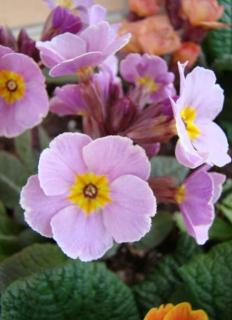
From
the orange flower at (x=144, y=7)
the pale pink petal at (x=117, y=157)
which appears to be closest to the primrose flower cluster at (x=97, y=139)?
the pale pink petal at (x=117, y=157)

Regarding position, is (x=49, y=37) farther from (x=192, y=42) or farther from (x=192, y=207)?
(x=192, y=42)

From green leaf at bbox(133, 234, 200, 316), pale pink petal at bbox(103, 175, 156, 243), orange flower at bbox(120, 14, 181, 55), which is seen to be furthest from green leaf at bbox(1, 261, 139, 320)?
orange flower at bbox(120, 14, 181, 55)

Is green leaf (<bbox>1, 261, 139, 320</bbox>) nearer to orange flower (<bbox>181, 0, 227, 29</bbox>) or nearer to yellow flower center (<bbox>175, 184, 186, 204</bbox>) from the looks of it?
yellow flower center (<bbox>175, 184, 186, 204</bbox>)

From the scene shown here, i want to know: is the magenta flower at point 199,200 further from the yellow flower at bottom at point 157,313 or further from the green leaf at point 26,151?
the green leaf at point 26,151

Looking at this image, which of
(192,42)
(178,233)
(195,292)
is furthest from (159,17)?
(195,292)

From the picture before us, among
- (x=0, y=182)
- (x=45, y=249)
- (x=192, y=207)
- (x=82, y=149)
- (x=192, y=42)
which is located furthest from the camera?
(x=192, y=42)

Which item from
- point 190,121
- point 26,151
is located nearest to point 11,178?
point 26,151

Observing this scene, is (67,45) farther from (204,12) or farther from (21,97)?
(204,12)
